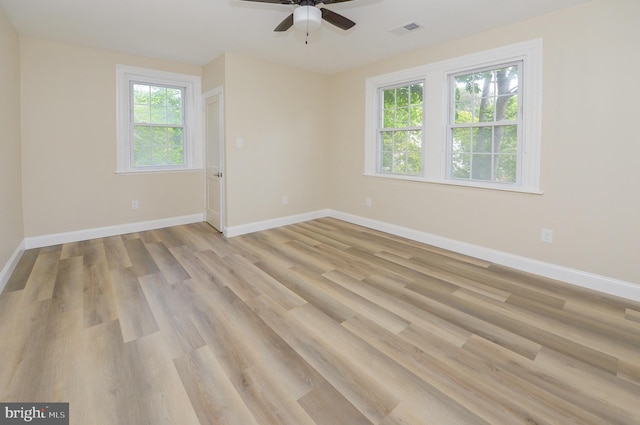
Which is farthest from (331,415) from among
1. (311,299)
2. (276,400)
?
(311,299)

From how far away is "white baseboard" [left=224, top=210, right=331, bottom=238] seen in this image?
15.4ft

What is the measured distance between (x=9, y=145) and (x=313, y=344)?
3.69 metres

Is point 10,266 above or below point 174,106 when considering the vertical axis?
below

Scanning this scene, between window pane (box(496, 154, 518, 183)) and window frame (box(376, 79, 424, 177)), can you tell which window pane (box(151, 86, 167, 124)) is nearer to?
window frame (box(376, 79, 424, 177))

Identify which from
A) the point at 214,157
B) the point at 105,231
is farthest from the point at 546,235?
the point at 105,231

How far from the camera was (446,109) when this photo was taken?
159 inches

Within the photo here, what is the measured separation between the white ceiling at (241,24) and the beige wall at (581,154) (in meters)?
0.23

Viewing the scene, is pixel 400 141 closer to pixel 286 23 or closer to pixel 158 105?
pixel 286 23

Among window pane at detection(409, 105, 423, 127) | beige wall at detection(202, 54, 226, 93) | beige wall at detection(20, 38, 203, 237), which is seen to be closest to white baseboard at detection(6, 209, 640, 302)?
beige wall at detection(20, 38, 203, 237)

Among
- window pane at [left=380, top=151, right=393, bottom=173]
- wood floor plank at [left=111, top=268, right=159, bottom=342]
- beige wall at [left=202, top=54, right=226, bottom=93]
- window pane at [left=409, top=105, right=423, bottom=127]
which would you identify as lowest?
wood floor plank at [left=111, top=268, right=159, bottom=342]

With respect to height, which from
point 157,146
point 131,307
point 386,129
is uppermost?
point 386,129

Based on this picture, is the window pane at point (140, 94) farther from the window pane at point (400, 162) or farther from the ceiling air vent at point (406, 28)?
the window pane at point (400, 162)

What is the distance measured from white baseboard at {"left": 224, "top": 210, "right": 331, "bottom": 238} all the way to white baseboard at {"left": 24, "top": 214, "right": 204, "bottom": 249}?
1041 millimetres

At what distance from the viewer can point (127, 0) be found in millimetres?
2904
